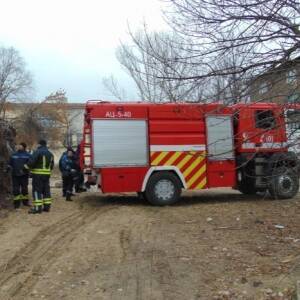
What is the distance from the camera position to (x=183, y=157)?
1545 centimetres

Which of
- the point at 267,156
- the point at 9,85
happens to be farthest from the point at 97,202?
the point at 9,85

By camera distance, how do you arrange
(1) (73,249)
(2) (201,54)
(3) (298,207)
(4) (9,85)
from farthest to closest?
(4) (9,85) < (3) (298,207) < (1) (73,249) < (2) (201,54)

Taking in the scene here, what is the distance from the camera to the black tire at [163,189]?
15242mm

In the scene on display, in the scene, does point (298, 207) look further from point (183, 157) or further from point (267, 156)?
point (183, 157)

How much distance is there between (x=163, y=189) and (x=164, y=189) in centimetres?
3

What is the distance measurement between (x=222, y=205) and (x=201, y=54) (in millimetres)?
8359

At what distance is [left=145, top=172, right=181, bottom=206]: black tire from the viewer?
15242 millimetres

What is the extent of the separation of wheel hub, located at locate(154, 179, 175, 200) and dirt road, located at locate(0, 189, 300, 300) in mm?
730

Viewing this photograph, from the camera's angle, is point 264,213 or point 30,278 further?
point 264,213

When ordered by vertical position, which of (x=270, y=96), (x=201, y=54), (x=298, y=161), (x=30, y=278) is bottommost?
(x=30, y=278)

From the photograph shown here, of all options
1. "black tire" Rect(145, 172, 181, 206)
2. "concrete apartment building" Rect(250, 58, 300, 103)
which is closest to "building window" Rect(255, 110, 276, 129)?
"concrete apartment building" Rect(250, 58, 300, 103)

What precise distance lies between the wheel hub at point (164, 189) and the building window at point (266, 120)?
7.39 metres

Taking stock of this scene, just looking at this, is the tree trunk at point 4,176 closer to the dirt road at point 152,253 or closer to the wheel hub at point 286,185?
the dirt road at point 152,253

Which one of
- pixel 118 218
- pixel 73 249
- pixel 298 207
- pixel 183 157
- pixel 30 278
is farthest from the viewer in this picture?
pixel 183 157
